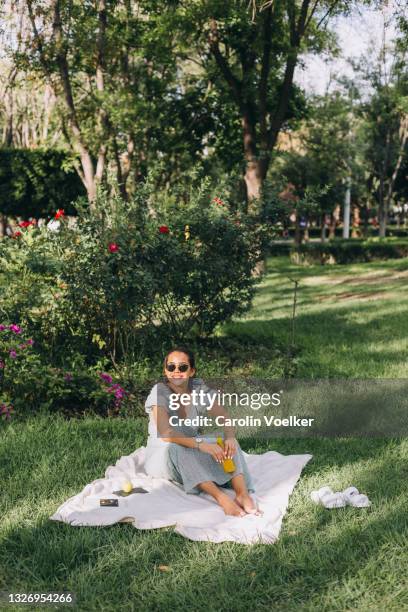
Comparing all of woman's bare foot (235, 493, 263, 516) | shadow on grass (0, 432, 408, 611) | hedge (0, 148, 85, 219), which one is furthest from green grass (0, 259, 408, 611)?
hedge (0, 148, 85, 219)

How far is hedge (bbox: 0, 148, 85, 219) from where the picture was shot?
78.7 feet

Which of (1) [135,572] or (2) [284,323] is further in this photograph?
(2) [284,323]

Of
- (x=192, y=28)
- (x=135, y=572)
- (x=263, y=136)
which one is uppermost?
(x=192, y=28)

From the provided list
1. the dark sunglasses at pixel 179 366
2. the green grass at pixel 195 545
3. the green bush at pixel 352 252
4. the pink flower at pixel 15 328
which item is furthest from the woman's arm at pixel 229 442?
the green bush at pixel 352 252

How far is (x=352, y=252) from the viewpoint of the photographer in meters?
25.2

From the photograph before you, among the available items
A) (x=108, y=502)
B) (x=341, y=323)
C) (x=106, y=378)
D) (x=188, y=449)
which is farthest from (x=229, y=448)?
(x=341, y=323)

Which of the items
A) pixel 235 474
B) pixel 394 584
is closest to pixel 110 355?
pixel 235 474

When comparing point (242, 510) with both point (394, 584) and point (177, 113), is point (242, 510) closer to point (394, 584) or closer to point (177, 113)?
point (394, 584)

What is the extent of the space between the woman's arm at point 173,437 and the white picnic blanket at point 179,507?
297 millimetres

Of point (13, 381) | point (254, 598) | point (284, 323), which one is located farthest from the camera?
point (284, 323)

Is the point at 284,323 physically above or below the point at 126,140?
below

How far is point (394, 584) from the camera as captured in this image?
3.19 metres

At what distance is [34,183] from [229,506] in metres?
21.8

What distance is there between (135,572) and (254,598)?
58 cm
